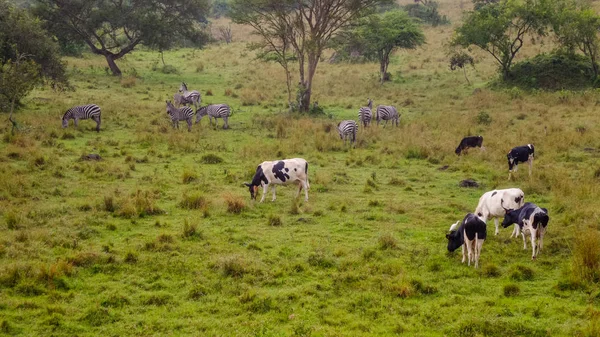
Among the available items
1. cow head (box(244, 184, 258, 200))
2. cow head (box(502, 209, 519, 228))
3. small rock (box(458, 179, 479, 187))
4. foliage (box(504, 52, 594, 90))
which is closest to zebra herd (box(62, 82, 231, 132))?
cow head (box(244, 184, 258, 200))

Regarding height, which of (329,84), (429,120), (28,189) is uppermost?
(329,84)

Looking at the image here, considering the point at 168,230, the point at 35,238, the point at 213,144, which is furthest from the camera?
the point at 213,144

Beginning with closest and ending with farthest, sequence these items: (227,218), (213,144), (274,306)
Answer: (274,306)
(227,218)
(213,144)

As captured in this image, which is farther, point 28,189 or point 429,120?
point 429,120

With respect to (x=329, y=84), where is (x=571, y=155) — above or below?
below

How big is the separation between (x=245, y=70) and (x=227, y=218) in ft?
105

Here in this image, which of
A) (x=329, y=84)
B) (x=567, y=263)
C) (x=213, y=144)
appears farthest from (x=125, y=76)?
(x=567, y=263)

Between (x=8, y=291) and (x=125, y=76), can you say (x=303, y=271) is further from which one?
(x=125, y=76)

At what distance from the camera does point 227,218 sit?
48.1 feet

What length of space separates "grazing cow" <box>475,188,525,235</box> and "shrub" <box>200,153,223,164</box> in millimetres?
10602

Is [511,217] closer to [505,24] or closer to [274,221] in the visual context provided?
[274,221]

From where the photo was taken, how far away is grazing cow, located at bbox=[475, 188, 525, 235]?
1250cm

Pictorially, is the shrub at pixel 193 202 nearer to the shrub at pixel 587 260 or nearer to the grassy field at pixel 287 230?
the grassy field at pixel 287 230

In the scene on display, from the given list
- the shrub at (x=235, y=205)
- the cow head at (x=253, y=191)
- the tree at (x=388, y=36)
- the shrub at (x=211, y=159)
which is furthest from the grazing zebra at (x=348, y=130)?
the tree at (x=388, y=36)
